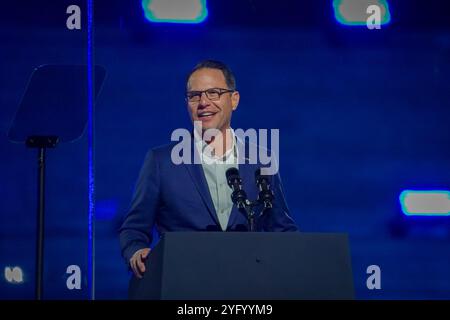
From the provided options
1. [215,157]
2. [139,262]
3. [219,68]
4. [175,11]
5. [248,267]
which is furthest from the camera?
[175,11]

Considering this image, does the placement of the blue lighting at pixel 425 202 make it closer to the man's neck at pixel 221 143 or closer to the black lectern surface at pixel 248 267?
the man's neck at pixel 221 143

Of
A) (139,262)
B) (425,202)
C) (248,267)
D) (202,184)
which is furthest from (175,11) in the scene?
(248,267)

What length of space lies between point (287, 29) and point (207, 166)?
107 cm

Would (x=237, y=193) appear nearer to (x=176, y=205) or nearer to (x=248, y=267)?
(x=248, y=267)

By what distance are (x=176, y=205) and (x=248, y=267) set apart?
81 cm

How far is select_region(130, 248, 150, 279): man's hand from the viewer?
2.91 m

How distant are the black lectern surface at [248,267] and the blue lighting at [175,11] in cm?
179

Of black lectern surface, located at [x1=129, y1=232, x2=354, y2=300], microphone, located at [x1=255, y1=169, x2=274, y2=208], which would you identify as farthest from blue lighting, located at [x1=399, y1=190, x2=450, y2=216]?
black lectern surface, located at [x1=129, y1=232, x2=354, y2=300]

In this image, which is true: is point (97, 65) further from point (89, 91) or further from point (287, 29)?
point (287, 29)

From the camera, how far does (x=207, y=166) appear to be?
355cm

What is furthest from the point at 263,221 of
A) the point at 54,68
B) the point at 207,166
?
the point at 54,68

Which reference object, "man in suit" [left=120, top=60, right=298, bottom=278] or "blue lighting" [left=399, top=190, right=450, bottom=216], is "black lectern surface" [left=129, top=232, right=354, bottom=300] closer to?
"man in suit" [left=120, top=60, right=298, bottom=278]

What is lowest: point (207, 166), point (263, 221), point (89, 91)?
point (263, 221)

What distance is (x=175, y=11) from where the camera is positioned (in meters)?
4.21
